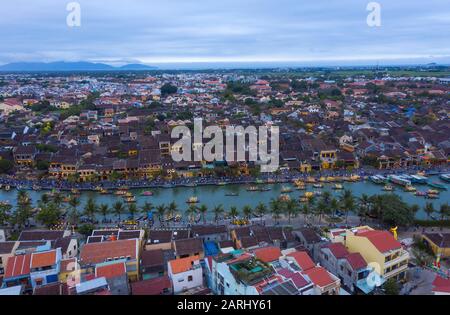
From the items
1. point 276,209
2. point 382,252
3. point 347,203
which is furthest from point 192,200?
point 382,252

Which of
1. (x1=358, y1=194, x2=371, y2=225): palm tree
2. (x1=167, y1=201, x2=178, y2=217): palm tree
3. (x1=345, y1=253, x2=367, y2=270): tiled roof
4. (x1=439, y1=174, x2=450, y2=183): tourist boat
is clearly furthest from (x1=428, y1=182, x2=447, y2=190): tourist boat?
(x1=167, y1=201, x2=178, y2=217): palm tree

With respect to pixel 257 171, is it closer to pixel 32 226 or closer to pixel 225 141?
pixel 225 141

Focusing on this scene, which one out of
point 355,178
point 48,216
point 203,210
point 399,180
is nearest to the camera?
point 48,216

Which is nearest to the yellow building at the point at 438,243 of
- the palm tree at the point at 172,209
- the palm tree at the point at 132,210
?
the palm tree at the point at 172,209

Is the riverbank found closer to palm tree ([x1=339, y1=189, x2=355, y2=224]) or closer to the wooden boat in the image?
the wooden boat

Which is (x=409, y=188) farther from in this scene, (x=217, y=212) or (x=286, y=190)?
(x=217, y=212)
